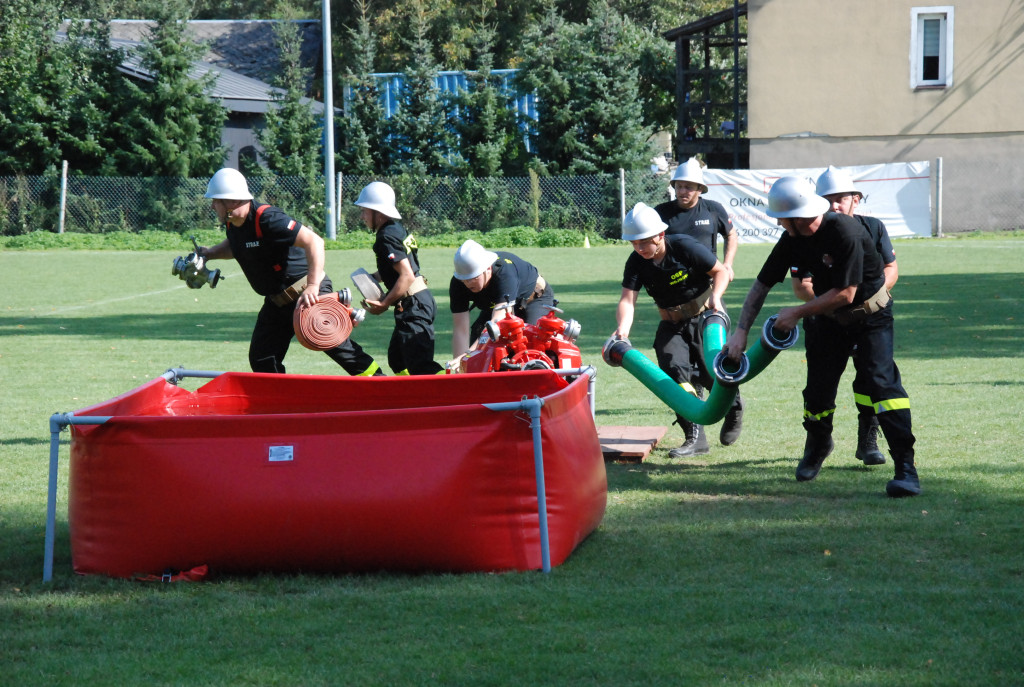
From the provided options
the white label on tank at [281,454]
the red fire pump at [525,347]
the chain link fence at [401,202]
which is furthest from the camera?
the chain link fence at [401,202]

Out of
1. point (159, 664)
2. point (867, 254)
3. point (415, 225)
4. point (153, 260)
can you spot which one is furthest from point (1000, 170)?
point (159, 664)

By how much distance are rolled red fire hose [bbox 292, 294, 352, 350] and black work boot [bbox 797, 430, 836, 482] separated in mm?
3089

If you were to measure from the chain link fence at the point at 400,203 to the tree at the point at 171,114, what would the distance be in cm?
135

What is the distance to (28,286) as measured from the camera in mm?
21219

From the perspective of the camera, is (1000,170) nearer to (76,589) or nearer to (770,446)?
(770,446)

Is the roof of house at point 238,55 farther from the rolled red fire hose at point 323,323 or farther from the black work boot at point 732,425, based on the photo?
the black work boot at point 732,425

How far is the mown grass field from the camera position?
A: 4.12m

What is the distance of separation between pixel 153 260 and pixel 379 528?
2400 cm

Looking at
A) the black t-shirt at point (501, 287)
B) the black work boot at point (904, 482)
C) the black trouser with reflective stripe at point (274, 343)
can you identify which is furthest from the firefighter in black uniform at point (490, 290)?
the black work boot at point (904, 482)

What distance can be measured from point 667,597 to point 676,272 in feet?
10.8

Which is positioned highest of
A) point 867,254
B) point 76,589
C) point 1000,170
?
point 1000,170

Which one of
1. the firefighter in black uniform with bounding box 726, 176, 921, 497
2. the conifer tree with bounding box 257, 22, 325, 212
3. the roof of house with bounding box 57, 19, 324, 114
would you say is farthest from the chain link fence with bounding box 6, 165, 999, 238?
the firefighter in black uniform with bounding box 726, 176, 921, 497

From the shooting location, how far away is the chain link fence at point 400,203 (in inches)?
1298

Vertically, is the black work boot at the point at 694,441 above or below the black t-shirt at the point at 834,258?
below
